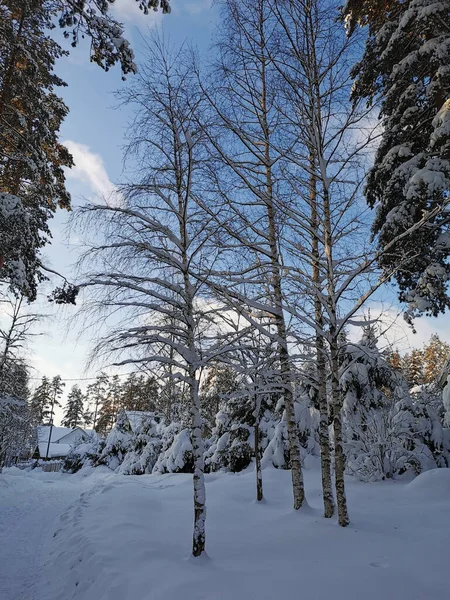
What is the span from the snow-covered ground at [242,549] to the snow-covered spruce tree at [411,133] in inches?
169

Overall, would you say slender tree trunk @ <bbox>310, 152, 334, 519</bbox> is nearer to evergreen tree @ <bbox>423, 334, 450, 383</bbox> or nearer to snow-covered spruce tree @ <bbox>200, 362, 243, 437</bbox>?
snow-covered spruce tree @ <bbox>200, 362, 243, 437</bbox>

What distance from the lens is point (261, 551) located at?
17.9 feet

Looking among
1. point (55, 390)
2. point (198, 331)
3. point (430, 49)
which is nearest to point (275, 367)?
point (198, 331)

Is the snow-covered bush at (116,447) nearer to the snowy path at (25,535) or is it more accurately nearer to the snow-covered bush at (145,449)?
the snow-covered bush at (145,449)

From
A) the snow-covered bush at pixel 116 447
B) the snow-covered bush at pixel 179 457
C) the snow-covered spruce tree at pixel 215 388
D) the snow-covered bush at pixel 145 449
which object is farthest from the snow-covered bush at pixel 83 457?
the snow-covered bush at pixel 179 457

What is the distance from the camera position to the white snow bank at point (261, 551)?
4012 millimetres

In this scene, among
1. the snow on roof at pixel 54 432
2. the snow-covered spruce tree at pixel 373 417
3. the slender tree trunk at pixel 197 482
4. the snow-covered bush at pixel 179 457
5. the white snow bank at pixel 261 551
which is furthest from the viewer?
the snow on roof at pixel 54 432

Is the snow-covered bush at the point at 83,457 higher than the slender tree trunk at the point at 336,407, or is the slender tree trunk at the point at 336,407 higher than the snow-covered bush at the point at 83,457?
the slender tree trunk at the point at 336,407

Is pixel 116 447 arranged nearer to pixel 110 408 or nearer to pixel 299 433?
pixel 299 433

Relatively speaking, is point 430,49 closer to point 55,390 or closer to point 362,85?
point 362,85

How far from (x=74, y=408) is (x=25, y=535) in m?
65.6

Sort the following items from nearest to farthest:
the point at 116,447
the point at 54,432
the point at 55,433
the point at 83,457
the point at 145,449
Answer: the point at 145,449
the point at 116,447
the point at 83,457
the point at 55,433
the point at 54,432

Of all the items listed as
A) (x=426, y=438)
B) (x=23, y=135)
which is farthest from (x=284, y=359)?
(x=23, y=135)

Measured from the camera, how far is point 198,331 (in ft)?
21.9
